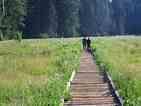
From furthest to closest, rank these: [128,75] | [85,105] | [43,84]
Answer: [128,75] < [43,84] < [85,105]

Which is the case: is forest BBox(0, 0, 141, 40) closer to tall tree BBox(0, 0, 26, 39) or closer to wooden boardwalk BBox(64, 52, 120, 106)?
tall tree BBox(0, 0, 26, 39)

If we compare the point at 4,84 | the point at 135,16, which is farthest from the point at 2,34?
the point at 4,84

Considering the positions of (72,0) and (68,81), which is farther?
(72,0)

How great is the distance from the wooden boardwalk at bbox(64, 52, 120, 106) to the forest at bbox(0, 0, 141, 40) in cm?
4701

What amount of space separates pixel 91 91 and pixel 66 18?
7628 centimetres

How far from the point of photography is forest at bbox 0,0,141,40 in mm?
80250

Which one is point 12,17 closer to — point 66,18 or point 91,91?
point 66,18

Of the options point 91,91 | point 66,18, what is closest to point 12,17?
point 66,18

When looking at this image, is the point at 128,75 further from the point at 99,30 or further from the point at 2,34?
the point at 99,30

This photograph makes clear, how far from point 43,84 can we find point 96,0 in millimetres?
102273

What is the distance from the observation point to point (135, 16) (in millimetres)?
118875

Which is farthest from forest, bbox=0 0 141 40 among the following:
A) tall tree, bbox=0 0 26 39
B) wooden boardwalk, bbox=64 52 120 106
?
wooden boardwalk, bbox=64 52 120 106

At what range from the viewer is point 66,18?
9106 centimetres

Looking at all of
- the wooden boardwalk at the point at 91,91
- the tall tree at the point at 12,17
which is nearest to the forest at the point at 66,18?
the tall tree at the point at 12,17
